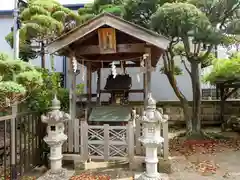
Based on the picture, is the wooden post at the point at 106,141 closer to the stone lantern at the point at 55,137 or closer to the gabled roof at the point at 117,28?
the stone lantern at the point at 55,137

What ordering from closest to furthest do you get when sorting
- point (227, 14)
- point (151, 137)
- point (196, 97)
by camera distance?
1. point (151, 137)
2. point (227, 14)
3. point (196, 97)

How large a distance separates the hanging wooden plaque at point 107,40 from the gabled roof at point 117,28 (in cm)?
22

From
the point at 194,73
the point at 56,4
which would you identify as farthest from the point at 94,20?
the point at 56,4

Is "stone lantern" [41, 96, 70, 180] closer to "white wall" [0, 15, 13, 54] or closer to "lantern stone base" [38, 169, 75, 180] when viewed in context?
"lantern stone base" [38, 169, 75, 180]

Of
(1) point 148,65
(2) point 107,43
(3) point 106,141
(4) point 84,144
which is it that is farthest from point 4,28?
(3) point 106,141

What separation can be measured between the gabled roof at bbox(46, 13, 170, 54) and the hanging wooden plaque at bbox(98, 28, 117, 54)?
0.73 feet

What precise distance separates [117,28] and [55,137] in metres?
3.07

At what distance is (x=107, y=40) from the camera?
6664mm

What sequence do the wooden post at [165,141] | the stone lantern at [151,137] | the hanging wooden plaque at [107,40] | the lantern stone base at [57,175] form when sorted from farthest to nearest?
the hanging wooden plaque at [107,40] < the wooden post at [165,141] < the lantern stone base at [57,175] < the stone lantern at [151,137]

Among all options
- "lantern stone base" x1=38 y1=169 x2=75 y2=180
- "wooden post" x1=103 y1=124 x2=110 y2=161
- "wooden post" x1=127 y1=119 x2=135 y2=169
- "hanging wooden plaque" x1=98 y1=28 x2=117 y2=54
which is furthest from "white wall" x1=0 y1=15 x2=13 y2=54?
"wooden post" x1=127 y1=119 x2=135 y2=169

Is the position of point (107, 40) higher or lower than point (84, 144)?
higher

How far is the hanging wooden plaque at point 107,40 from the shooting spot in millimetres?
6539

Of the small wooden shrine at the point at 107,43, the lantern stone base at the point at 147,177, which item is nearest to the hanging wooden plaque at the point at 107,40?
the small wooden shrine at the point at 107,43

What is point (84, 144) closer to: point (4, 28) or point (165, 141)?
point (165, 141)
